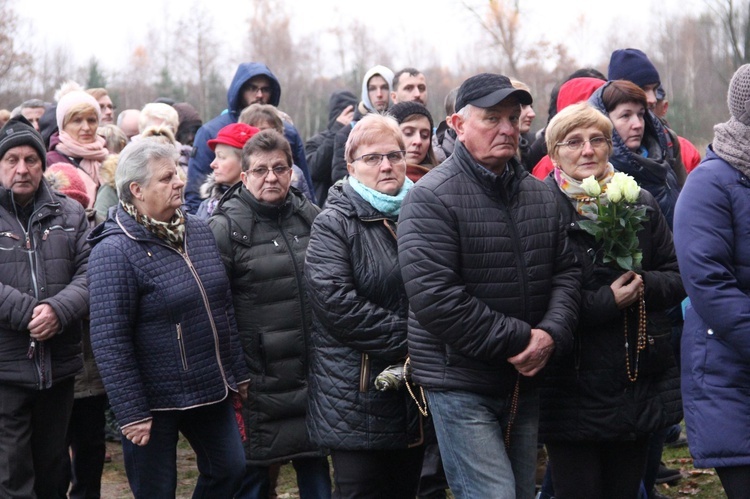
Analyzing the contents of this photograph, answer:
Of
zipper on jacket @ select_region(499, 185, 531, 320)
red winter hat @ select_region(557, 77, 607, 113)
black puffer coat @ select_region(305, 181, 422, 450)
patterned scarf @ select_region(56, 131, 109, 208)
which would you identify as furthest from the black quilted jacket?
patterned scarf @ select_region(56, 131, 109, 208)

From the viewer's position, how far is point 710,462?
3904 millimetres

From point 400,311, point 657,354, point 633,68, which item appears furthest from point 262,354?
point 633,68

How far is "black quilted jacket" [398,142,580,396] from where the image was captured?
3879 mm

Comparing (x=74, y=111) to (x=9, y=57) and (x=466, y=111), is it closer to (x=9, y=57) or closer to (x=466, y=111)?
(x=466, y=111)

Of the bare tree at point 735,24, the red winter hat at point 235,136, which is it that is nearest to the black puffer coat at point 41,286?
the red winter hat at point 235,136

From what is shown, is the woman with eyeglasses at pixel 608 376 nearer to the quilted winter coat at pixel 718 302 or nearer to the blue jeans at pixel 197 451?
the quilted winter coat at pixel 718 302

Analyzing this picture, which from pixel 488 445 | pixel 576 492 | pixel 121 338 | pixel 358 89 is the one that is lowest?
pixel 576 492

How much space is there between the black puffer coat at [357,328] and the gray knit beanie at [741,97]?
5.32ft

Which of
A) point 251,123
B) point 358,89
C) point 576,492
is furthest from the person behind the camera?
point 358,89

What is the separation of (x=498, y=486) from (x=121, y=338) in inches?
75.4

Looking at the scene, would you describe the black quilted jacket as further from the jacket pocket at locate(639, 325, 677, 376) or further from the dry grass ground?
the dry grass ground

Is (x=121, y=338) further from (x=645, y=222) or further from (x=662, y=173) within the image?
(x=662, y=173)

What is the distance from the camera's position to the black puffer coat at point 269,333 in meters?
5.28

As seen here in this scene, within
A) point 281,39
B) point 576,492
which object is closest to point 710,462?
point 576,492
